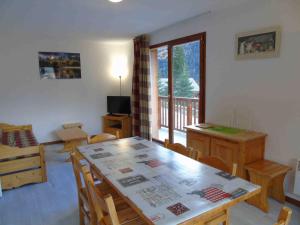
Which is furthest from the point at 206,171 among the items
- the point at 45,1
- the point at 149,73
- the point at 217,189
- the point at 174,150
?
the point at 149,73

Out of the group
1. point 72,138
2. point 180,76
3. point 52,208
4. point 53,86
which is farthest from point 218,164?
point 53,86

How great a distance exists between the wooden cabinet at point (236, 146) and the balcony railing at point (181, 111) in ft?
5.05

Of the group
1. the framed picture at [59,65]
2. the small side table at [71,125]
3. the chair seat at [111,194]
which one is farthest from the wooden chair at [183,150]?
the framed picture at [59,65]

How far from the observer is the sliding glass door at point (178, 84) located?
3.57 metres

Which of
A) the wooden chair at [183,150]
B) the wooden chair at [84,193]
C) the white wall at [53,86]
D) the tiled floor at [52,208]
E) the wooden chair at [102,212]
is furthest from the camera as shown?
the white wall at [53,86]

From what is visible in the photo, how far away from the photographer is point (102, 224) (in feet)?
4.78

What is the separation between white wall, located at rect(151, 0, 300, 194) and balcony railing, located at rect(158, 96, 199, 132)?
1042 mm

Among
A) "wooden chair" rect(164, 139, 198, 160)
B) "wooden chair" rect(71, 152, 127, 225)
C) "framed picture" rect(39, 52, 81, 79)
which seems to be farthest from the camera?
"framed picture" rect(39, 52, 81, 79)

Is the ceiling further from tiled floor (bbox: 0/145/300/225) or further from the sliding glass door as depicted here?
tiled floor (bbox: 0/145/300/225)

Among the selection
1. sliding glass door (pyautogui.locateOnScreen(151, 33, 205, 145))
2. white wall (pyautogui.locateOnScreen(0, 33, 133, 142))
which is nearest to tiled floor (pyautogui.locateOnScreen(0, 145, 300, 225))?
sliding glass door (pyautogui.locateOnScreen(151, 33, 205, 145))

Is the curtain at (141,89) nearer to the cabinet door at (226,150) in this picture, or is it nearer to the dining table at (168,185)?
the cabinet door at (226,150)

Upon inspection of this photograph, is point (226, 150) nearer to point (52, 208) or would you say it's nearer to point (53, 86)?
point (52, 208)

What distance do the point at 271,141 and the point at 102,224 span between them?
6.85 ft

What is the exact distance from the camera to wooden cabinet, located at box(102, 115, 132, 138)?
203 inches
